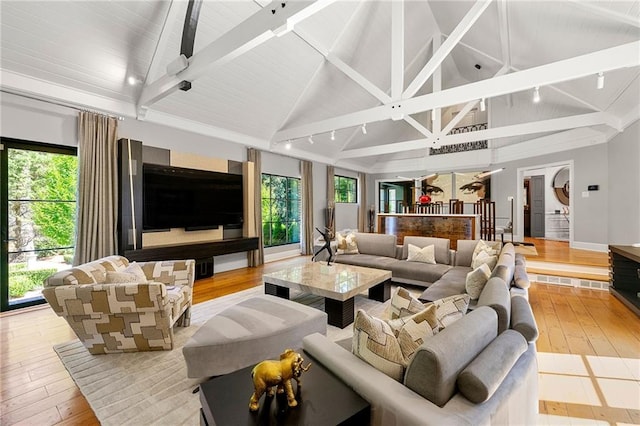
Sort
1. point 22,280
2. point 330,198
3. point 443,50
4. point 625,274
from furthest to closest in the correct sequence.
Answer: point 330,198
point 443,50
point 625,274
point 22,280

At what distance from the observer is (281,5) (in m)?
2.54

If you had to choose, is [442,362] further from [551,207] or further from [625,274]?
[551,207]

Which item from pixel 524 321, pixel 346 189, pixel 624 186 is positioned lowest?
pixel 524 321

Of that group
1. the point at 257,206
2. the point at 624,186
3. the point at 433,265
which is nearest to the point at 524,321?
the point at 433,265

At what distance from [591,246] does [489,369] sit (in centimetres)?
765

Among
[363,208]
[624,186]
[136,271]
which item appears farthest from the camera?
[363,208]

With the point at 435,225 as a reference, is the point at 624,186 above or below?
above

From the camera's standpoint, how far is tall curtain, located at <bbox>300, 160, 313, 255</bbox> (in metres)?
7.87

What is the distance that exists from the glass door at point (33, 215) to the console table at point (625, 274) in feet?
25.5

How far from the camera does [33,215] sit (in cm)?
370

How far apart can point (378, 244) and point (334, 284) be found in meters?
2.20

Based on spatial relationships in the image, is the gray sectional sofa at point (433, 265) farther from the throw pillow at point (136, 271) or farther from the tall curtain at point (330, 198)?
the tall curtain at point (330, 198)

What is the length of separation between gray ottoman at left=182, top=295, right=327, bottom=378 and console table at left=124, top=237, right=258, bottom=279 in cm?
269

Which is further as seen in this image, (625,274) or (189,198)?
(189,198)
